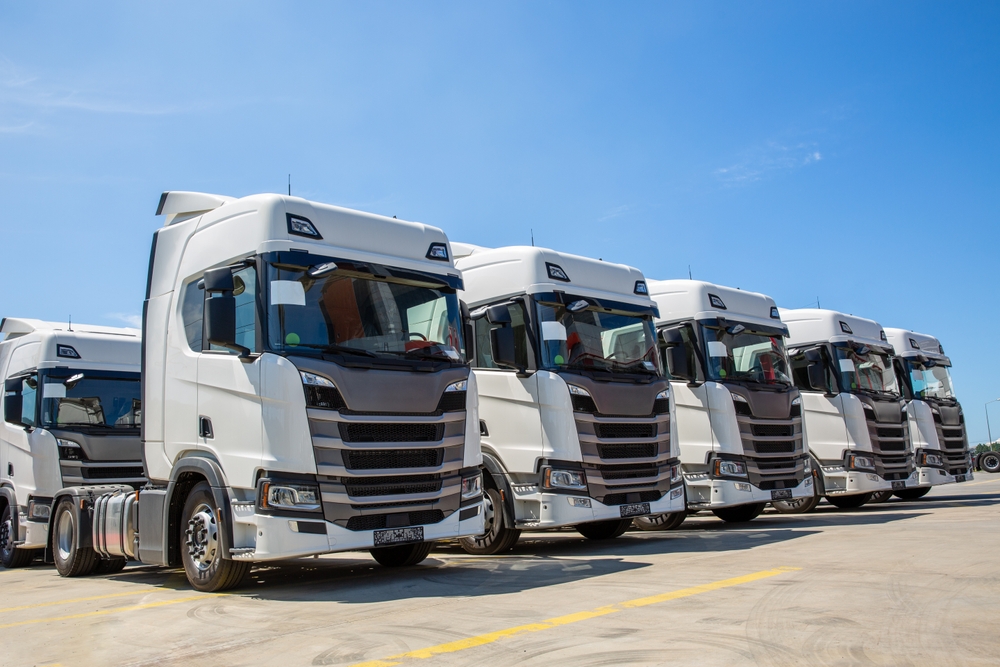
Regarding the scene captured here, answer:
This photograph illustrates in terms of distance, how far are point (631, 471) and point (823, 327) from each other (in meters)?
7.47

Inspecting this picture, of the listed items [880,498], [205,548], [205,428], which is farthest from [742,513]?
[205,428]

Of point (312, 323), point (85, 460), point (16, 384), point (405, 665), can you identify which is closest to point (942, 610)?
point (405, 665)

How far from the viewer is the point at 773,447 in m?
12.8

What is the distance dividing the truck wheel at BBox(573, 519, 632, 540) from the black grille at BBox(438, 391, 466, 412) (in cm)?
443

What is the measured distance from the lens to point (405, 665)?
4715 millimetres

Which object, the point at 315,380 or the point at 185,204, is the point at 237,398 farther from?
the point at 185,204

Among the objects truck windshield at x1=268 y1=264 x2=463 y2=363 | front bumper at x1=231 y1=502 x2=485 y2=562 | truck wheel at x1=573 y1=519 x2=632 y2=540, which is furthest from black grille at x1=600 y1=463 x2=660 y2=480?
front bumper at x1=231 y1=502 x2=485 y2=562

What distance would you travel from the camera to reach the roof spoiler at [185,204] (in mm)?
9070

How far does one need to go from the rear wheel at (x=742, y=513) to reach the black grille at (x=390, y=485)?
8.06 m

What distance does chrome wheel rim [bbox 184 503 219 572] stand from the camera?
7.70 metres

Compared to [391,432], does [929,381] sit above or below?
above

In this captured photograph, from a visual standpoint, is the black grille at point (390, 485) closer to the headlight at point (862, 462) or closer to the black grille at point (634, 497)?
the black grille at point (634, 497)

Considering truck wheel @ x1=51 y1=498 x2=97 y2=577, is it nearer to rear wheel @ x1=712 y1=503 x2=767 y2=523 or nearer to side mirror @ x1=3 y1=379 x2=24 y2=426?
side mirror @ x1=3 y1=379 x2=24 y2=426

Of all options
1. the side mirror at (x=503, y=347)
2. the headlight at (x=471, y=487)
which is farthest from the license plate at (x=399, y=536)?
the side mirror at (x=503, y=347)
